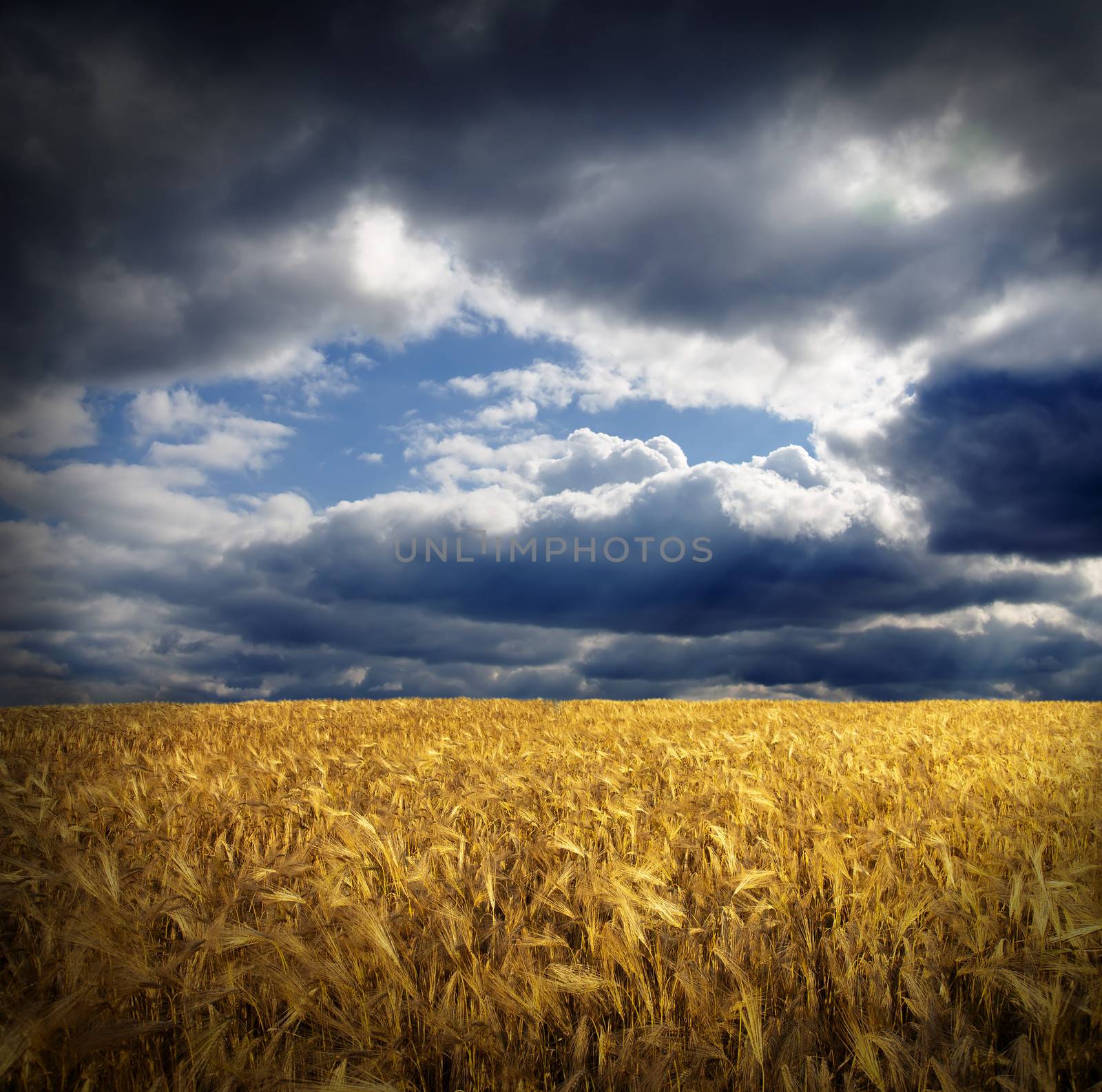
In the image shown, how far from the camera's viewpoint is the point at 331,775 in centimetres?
571

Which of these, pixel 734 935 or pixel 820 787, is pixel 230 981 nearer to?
pixel 734 935

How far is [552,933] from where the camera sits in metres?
2.46

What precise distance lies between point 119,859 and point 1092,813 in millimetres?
5418

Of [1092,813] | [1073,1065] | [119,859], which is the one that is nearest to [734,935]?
[1073,1065]

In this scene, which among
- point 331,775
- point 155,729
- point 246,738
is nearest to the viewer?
point 331,775

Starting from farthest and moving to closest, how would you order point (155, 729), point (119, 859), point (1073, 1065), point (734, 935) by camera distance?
point (155, 729)
point (119, 859)
point (734, 935)
point (1073, 1065)

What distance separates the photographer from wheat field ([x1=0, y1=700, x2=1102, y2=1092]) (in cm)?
185

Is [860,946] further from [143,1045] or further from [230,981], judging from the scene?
[143,1045]

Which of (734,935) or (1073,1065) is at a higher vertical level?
(734,935)

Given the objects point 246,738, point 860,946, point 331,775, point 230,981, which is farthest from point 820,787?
point 246,738

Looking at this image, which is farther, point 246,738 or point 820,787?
point 246,738

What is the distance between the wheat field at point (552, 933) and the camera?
72.7 inches

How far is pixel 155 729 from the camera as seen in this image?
31.3 ft

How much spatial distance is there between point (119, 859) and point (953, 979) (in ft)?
11.7
